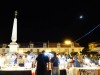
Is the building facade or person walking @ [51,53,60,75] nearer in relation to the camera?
person walking @ [51,53,60,75]

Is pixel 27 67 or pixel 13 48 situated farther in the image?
pixel 13 48

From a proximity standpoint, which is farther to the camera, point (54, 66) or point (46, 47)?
point (46, 47)

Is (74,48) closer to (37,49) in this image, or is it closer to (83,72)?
(37,49)

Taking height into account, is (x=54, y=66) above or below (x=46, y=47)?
below

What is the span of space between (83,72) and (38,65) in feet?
10.4

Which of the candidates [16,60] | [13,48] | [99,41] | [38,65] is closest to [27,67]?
[38,65]

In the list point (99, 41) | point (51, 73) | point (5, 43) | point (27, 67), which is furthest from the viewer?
point (5, 43)

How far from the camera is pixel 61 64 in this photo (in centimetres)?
1375

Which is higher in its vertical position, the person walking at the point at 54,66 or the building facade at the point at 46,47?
the building facade at the point at 46,47

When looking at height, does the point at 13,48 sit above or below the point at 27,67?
above

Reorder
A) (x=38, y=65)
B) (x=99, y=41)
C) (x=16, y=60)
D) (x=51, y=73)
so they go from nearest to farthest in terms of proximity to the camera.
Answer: (x=38, y=65)
(x=51, y=73)
(x=16, y=60)
(x=99, y=41)

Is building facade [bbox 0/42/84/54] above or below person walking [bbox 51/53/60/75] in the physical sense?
above

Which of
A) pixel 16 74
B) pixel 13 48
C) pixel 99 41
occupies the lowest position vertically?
pixel 16 74

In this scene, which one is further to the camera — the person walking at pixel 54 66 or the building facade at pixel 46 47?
the building facade at pixel 46 47
